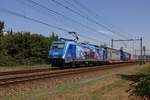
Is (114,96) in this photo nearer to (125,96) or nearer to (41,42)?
(125,96)

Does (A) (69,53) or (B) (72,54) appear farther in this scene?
(B) (72,54)

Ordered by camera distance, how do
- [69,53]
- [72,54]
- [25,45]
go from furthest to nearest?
[25,45], [72,54], [69,53]

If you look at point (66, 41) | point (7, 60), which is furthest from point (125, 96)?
point (7, 60)

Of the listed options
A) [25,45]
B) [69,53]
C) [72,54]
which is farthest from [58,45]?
[25,45]

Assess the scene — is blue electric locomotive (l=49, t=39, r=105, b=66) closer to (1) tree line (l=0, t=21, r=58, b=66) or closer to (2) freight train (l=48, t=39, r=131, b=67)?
(2) freight train (l=48, t=39, r=131, b=67)

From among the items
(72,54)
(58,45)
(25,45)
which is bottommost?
(72,54)

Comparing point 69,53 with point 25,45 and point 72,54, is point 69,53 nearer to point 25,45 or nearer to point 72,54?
point 72,54

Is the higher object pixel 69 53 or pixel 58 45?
pixel 58 45

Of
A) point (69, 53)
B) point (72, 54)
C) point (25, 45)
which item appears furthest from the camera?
point (25, 45)

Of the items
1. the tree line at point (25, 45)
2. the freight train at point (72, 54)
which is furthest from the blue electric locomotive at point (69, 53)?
the tree line at point (25, 45)

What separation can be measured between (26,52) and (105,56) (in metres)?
15.5

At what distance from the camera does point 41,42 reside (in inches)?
2790

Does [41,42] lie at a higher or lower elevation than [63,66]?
higher

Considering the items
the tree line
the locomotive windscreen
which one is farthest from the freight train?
the tree line
